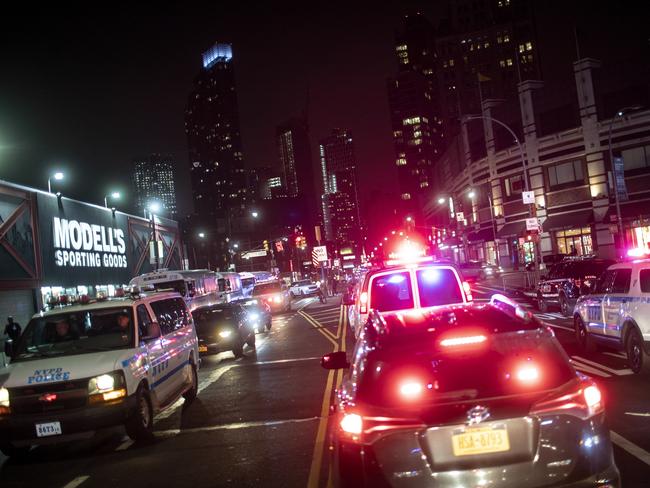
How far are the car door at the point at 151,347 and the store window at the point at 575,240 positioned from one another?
43154 millimetres

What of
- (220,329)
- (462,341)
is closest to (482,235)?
(220,329)

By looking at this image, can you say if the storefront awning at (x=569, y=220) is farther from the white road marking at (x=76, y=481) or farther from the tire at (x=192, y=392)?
the white road marking at (x=76, y=481)

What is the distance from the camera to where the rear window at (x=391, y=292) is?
10375 mm

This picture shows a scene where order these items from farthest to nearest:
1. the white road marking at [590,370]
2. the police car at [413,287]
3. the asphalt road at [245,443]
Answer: the police car at [413,287] → the white road marking at [590,370] → the asphalt road at [245,443]

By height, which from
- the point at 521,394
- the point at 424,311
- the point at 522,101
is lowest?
the point at 521,394

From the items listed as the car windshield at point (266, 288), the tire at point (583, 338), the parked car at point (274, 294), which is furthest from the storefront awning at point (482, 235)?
the tire at point (583, 338)

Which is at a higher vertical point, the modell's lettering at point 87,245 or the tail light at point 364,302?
the modell's lettering at point 87,245

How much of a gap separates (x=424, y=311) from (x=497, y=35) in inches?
4790

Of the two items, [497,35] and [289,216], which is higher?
[497,35]

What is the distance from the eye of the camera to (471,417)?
3.49 meters

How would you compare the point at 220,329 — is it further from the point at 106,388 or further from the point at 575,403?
the point at 575,403

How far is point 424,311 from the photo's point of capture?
16.5 ft

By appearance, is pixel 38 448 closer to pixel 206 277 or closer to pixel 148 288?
pixel 148 288

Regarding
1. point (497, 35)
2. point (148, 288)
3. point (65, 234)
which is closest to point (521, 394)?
point (148, 288)
